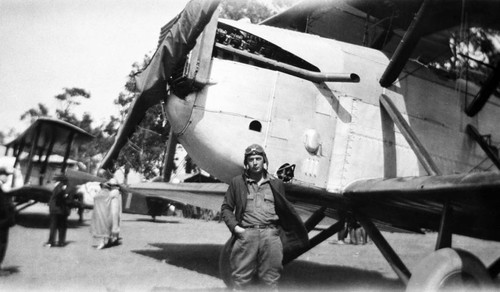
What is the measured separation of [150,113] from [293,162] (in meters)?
4.20

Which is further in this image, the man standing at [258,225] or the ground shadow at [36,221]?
the ground shadow at [36,221]

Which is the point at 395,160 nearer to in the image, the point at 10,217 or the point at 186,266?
the point at 186,266

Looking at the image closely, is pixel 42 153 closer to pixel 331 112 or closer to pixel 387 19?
pixel 331 112

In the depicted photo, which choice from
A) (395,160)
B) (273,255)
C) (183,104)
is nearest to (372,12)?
(395,160)

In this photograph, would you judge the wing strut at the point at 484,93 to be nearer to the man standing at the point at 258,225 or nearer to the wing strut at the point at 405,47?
the wing strut at the point at 405,47

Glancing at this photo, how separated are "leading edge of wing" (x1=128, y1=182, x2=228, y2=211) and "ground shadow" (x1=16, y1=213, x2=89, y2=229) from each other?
17.4 feet

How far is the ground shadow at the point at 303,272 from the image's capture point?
6952mm

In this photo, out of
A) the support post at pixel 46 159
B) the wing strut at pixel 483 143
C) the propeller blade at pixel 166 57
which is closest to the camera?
the propeller blade at pixel 166 57

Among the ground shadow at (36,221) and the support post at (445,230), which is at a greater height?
the support post at (445,230)

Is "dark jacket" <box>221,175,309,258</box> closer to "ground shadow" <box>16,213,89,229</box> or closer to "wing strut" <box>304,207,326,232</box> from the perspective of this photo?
"wing strut" <box>304,207,326,232</box>

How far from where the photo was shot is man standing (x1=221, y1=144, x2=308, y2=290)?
3.77m

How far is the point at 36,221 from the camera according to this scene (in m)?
14.1

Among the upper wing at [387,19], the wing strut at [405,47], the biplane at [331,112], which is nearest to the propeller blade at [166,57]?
the biplane at [331,112]

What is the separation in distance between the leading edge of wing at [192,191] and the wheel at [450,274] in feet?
13.0
